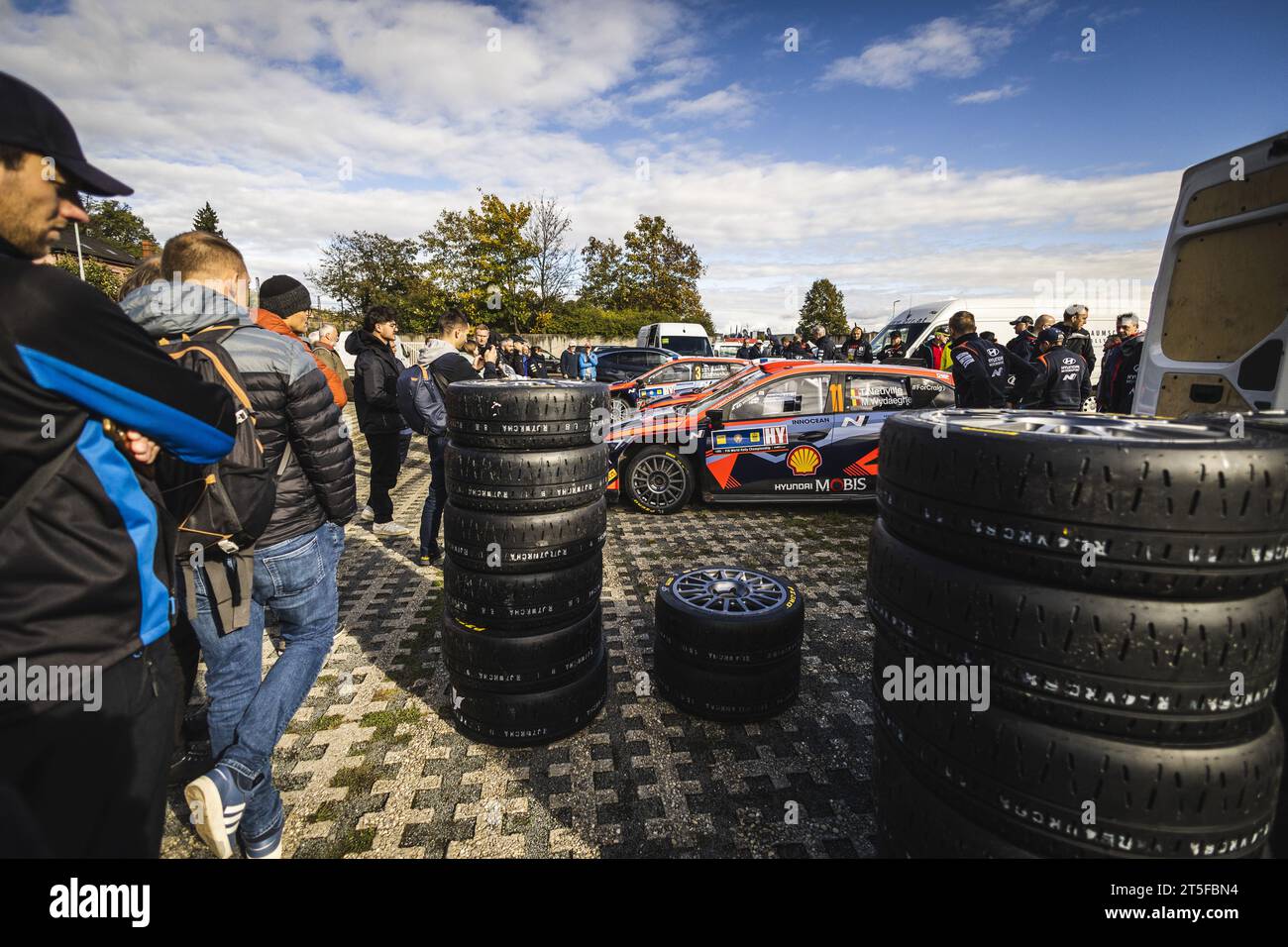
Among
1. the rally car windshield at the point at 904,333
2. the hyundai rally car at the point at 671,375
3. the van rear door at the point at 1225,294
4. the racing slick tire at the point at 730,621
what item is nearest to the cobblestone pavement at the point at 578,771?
the racing slick tire at the point at 730,621

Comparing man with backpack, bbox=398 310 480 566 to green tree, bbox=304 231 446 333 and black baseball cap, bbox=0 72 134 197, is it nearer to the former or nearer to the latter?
black baseball cap, bbox=0 72 134 197

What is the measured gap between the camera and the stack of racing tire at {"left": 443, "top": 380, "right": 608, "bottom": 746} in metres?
2.90

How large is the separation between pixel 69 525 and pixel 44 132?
2.79 feet

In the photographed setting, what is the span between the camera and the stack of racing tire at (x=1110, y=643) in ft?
4.39

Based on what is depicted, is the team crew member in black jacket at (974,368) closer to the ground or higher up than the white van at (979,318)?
closer to the ground

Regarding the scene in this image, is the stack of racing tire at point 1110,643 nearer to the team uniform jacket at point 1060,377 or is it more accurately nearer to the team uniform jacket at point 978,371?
the team uniform jacket at point 978,371

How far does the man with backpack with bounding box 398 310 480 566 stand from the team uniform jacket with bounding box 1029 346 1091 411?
754 centimetres

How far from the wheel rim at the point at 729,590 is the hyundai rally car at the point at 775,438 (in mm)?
3515

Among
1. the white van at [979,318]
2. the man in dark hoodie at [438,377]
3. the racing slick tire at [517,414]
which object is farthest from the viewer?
the white van at [979,318]

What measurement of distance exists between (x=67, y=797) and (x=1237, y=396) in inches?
220

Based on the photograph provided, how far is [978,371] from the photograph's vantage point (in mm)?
6836

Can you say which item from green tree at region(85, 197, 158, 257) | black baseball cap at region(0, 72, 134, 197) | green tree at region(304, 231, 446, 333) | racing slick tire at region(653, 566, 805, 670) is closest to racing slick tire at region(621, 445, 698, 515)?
racing slick tire at region(653, 566, 805, 670)

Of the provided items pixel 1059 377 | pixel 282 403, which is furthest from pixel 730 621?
pixel 1059 377
